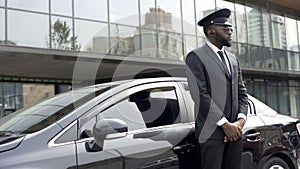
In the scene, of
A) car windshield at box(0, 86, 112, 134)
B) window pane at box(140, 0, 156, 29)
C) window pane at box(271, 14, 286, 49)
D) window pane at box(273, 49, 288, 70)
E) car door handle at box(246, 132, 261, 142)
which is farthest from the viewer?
window pane at box(271, 14, 286, 49)

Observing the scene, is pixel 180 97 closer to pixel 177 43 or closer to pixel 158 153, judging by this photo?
pixel 158 153

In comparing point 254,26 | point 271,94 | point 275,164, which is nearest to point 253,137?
point 275,164

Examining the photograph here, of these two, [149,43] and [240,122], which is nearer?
[240,122]

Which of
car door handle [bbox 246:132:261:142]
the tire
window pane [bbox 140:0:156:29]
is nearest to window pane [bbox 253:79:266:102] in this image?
window pane [bbox 140:0:156:29]

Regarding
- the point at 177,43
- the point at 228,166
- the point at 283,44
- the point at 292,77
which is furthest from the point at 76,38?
the point at 292,77

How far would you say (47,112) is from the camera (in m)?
3.77

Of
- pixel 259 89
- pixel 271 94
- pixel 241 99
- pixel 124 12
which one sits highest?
pixel 124 12

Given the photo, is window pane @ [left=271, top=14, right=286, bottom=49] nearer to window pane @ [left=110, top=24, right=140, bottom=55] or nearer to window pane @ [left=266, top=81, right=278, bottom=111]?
window pane @ [left=266, top=81, right=278, bottom=111]

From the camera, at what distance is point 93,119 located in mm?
3568

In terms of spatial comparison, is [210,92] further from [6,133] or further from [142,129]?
[6,133]

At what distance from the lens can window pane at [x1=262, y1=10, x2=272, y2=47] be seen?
22094 millimetres

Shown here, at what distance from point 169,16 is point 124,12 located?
2231mm

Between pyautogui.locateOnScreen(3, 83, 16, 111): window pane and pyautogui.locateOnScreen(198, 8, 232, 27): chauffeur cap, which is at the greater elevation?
pyautogui.locateOnScreen(198, 8, 232, 27): chauffeur cap

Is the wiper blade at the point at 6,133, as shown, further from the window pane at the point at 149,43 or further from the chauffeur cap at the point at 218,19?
the window pane at the point at 149,43
